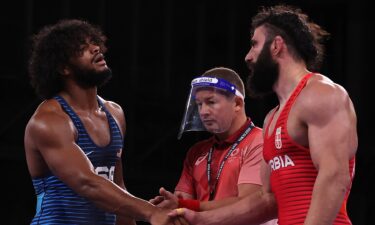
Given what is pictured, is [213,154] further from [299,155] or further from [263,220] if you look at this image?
[299,155]

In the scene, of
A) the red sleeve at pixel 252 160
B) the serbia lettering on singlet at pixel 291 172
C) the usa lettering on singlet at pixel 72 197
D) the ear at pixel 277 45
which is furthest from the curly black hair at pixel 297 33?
the usa lettering on singlet at pixel 72 197

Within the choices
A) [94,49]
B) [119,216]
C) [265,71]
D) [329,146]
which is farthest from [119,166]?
[329,146]

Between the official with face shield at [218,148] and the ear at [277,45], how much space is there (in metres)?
0.77

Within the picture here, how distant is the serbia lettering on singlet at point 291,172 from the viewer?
2.74 metres

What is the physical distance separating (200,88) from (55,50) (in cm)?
76

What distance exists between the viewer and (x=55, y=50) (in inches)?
145

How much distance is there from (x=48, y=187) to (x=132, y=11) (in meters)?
4.40

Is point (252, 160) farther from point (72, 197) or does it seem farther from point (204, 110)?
point (72, 197)

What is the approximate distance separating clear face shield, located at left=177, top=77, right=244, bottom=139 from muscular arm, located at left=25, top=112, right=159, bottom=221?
62 centimetres

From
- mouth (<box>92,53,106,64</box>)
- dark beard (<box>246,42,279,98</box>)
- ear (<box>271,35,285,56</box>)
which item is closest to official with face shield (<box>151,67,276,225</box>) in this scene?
mouth (<box>92,53,106,64</box>)

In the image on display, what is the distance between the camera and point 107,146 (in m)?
3.54

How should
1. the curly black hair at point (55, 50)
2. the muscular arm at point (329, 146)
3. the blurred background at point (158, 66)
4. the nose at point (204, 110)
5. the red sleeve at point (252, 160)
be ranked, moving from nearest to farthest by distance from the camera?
the muscular arm at point (329, 146)
the red sleeve at point (252, 160)
the curly black hair at point (55, 50)
the nose at point (204, 110)
the blurred background at point (158, 66)

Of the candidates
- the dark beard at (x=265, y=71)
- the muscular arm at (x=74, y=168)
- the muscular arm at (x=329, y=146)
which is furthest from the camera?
the muscular arm at (x=74, y=168)

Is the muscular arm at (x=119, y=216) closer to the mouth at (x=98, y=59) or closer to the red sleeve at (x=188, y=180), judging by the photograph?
the red sleeve at (x=188, y=180)
